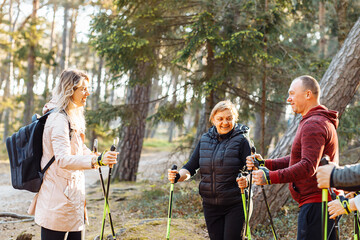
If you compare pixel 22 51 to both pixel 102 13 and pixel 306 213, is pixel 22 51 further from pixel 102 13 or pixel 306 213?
pixel 306 213

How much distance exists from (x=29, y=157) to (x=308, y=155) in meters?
2.45

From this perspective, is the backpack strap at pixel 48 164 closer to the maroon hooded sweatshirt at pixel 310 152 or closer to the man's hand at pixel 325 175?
the maroon hooded sweatshirt at pixel 310 152

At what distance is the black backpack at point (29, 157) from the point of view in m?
2.93

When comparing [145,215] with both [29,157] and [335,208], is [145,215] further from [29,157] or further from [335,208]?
[335,208]

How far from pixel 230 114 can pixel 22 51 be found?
1683 cm

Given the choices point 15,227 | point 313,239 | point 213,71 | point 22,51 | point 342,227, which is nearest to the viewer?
point 313,239

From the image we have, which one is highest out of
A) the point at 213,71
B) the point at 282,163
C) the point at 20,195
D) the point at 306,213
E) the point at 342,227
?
the point at 213,71

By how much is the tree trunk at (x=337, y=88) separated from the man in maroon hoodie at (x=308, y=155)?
2.64m

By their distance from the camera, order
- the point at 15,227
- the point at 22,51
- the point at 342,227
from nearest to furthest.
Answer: the point at 342,227 < the point at 15,227 < the point at 22,51

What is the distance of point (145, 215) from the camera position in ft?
24.7

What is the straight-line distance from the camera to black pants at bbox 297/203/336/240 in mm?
2908

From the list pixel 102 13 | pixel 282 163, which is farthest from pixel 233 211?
pixel 102 13

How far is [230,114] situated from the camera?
3.74 metres

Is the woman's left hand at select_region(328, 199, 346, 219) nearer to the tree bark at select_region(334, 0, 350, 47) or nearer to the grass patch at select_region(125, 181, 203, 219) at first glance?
the grass patch at select_region(125, 181, 203, 219)
